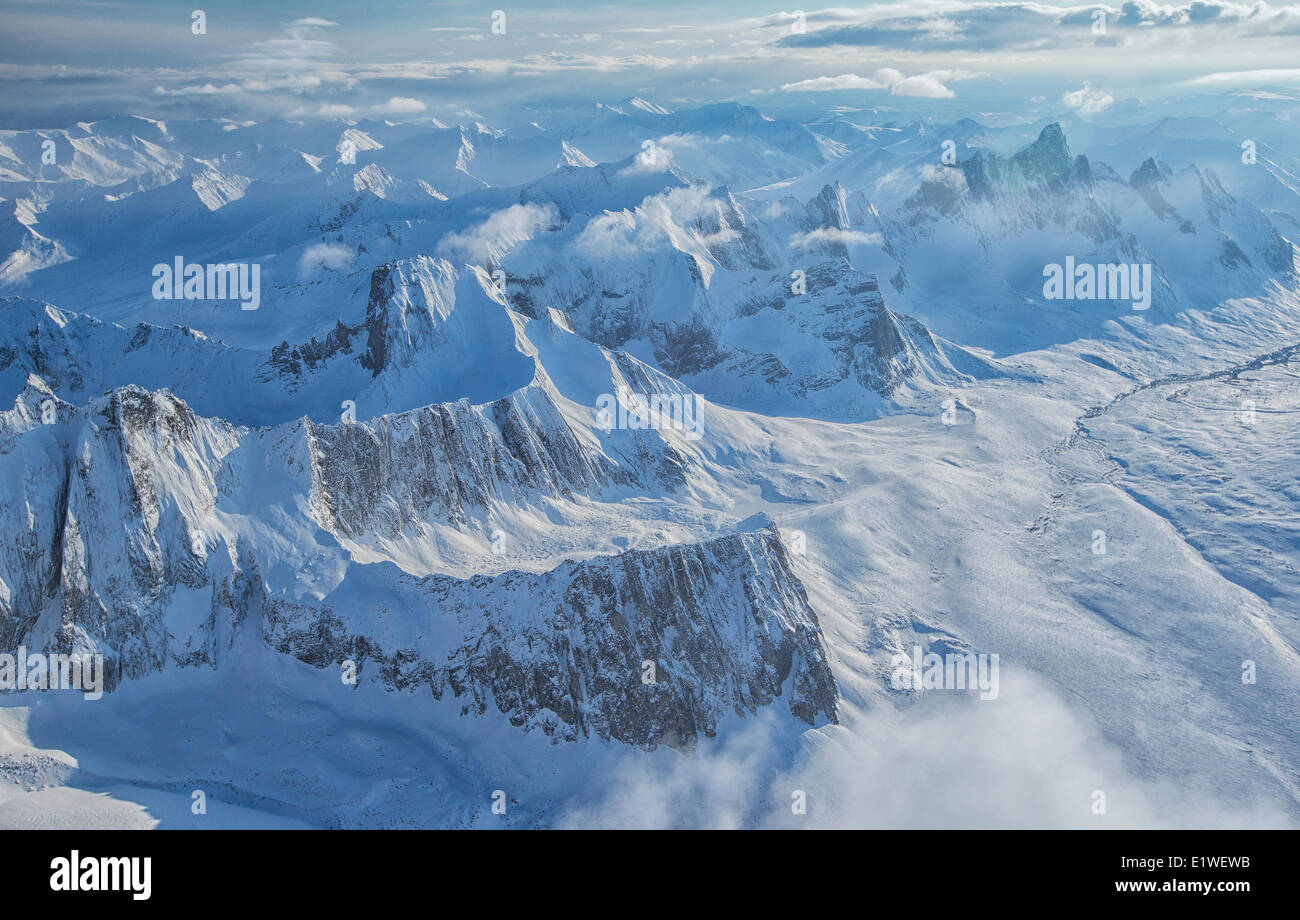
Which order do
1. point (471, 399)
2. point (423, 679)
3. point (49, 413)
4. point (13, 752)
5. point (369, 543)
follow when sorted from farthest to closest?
point (471, 399) < point (369, 543) < point (49, 413) < point (423, 679) < point (13, 752)

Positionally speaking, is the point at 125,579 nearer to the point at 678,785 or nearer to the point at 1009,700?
the point at 678,785

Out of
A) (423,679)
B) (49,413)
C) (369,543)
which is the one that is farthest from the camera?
(369,543)

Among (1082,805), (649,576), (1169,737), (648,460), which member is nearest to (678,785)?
(649,576)

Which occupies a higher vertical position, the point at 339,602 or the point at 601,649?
the point at 339,602

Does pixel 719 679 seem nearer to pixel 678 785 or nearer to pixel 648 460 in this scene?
pixel 678 785

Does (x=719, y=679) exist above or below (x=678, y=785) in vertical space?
above

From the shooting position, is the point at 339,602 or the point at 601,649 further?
the point at 339,602

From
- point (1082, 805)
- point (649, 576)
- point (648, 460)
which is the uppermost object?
point (648, 460)

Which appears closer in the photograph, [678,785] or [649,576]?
[678,785]

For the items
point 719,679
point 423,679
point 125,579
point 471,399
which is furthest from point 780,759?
point 471,399
